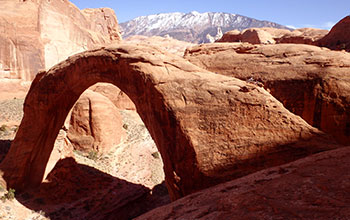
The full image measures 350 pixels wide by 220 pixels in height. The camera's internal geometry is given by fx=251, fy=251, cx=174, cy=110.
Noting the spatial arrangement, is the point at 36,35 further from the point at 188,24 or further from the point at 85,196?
the point at 188,24

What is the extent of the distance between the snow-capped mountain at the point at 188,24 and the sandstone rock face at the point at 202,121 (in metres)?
119

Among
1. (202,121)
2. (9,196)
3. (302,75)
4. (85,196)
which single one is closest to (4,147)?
(9,196)

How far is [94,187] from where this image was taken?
11.3 meters

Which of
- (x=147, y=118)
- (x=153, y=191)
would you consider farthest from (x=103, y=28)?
(x=147, y=118)

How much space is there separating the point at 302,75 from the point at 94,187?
9446mm

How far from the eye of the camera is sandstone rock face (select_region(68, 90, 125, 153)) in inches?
563

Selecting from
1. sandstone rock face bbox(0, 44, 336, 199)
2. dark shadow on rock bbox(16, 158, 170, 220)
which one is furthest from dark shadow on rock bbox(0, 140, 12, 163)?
sandstone rock face bbox(0, 44, 336, 199)

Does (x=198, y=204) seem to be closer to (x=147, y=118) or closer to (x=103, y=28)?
(x=147, y=118)

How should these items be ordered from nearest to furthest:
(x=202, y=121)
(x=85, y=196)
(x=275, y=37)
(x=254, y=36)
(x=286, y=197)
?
(x=286, y=197) < (x=202, y=121) < (x=85, y=196) < (x=254, y=36) < (x=275, y=37)

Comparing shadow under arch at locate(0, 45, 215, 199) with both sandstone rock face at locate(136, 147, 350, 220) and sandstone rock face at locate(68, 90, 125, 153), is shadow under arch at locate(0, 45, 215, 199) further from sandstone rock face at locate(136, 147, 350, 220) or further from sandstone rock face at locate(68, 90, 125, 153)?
sandstone rock face at locate(68, 90, 125, 153)

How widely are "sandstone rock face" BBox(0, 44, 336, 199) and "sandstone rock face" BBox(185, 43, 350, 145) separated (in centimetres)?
154

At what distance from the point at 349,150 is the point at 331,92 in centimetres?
282

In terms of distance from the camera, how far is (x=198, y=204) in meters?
3.33

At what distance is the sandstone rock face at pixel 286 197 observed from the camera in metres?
2.37
